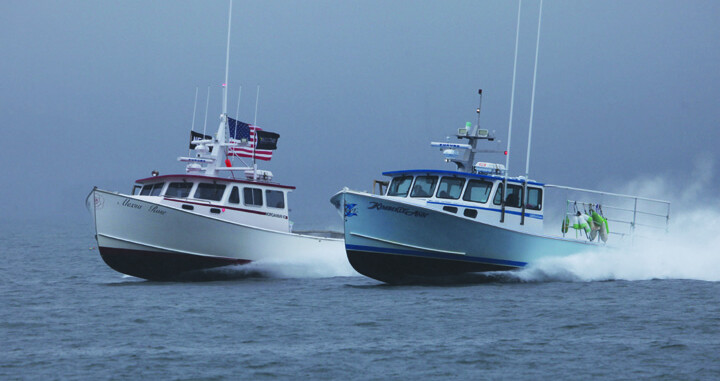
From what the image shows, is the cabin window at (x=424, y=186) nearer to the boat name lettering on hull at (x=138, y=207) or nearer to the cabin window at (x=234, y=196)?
the cabin window at (x=234, y=196)

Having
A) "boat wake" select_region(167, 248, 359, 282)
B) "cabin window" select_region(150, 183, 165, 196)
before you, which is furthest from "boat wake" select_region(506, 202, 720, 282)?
"cabin window" select_region(150, 183, 165, 196)

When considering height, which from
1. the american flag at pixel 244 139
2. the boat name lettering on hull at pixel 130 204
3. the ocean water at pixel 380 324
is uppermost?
the american flag at pixel 244 139

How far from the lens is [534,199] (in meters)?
25.0

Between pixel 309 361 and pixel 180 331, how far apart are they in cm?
381

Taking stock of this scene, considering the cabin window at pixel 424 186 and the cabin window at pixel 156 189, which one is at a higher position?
the cabin window at pixel 424 186

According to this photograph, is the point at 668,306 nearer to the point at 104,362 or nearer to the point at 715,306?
the point at 715,306

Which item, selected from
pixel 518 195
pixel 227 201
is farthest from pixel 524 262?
pixel 227 201

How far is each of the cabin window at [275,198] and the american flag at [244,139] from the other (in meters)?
1.15

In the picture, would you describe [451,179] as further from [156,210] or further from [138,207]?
[138,207]

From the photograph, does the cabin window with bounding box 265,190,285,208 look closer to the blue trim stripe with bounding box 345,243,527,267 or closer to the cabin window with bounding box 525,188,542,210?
the blue trim stripe with bounding box 345,243,527,267

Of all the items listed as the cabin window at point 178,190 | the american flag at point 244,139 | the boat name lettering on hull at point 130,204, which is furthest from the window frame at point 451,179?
the boat name lettering on hull at point 130,204

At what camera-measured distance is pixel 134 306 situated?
69.7 feet

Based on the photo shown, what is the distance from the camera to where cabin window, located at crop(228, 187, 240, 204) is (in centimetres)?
2697

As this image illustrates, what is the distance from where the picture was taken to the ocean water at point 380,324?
48.3 feet
